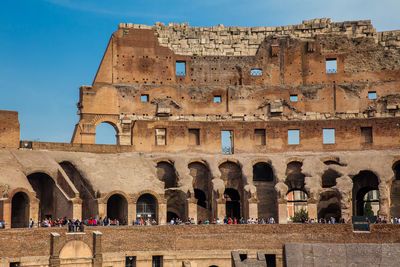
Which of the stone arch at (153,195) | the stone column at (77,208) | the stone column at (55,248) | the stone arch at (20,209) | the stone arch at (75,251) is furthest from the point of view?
the stone arch at (153,195)

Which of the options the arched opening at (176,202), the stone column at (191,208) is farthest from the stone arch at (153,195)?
the arched opening at (176,202)

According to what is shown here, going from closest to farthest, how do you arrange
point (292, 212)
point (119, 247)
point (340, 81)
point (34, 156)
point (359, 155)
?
point (119, 247), point (34, 156), point (359, 155), point (340, 81), point (292, 212)

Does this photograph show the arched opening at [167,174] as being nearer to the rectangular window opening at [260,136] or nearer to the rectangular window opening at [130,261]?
the rectangular window opening at [260,136]

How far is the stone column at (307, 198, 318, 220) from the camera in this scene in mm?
38844

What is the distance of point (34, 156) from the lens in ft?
124

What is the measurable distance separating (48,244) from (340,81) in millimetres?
27420

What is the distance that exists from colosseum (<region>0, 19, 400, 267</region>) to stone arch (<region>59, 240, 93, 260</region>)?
56 millimetres

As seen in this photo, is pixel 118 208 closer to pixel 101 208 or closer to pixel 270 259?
pixel 101 208

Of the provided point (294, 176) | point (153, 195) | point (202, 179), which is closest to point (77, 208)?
point (153, 195)

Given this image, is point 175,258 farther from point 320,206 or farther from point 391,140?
point 391,140

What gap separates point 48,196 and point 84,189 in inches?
87.5

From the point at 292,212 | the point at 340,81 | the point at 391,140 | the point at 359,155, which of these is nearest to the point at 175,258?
the point at 359,155

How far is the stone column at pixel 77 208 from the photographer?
35812 millimetres

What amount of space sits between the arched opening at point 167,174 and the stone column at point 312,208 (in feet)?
30.1
